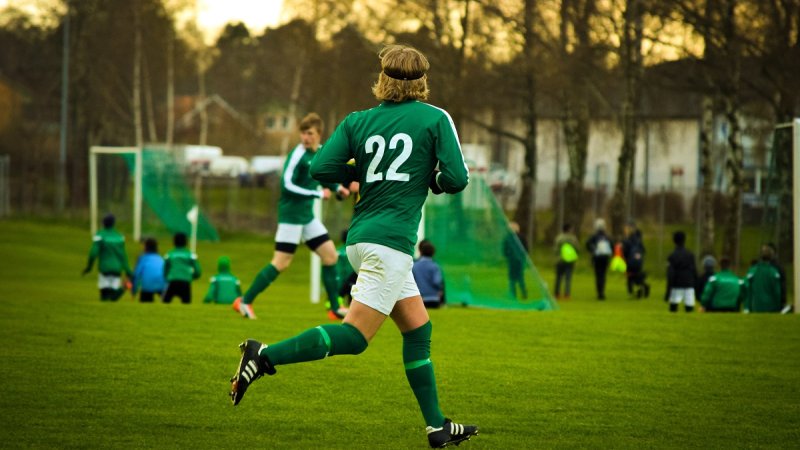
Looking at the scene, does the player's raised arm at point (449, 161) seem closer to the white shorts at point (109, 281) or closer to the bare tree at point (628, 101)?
the white shorts at point (109, 281)

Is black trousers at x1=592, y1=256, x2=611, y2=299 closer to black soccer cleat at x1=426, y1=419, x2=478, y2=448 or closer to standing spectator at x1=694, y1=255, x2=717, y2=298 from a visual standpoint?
standing spectator at x1=694, y1=255, x2=717, y2=298

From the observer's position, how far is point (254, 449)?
6.55m

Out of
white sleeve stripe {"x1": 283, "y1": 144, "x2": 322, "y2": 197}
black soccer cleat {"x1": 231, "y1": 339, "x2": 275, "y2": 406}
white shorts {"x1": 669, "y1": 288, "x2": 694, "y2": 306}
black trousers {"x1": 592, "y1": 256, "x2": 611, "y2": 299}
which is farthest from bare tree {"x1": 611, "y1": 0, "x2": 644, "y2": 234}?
black soccer cleat {"x1": 231, "y1": 339, "x2": 275, "y2": 406}

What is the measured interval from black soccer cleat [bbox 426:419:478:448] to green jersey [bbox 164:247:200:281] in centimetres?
1179

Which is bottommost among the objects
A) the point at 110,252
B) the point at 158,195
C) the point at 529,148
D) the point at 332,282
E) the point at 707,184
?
the point at 110,252

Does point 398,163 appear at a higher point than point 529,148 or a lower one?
lower

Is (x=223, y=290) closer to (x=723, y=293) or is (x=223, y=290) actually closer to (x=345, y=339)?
(x=723, y=293)

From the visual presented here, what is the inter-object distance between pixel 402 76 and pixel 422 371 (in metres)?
1.58

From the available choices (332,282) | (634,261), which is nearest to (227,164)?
(634,261)

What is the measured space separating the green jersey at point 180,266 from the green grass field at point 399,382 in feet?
9.71

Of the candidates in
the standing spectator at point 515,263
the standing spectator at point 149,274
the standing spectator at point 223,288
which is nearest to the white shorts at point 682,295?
the standing spectator at point 515,263

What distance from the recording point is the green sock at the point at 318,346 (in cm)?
649

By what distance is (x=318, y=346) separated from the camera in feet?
21.3

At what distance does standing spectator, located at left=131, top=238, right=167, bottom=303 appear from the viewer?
733 inches
